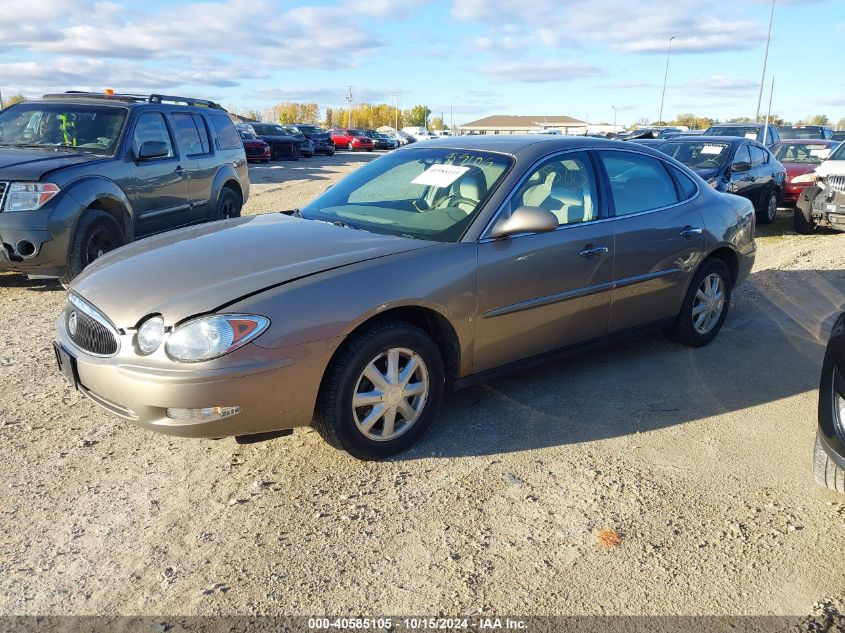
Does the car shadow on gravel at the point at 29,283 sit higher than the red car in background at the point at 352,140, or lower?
lower

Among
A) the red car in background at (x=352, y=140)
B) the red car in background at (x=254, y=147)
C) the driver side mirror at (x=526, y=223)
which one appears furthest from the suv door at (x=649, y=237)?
the red car in background at (x=352, y=140)

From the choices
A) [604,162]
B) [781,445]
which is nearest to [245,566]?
[781,445]

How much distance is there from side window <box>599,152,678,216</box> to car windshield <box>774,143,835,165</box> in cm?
1170

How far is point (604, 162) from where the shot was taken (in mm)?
4633

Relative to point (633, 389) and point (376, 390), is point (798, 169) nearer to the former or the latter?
point (633, 389)

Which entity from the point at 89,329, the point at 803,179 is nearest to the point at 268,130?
the point at 803,179

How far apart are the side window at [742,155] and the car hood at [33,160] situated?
9.12m

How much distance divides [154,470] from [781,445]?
3.29 metres

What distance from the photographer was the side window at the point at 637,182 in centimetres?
466

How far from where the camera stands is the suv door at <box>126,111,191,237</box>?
726cm

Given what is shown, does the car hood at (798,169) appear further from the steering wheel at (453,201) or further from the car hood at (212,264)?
the car hood at (212,264)

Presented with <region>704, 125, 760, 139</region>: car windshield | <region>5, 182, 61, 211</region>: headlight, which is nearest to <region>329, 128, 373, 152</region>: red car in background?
<region>704, 125, 760, 139</region>: car windshield

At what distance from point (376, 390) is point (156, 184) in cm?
514

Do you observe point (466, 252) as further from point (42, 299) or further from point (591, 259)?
point (42, 299)
